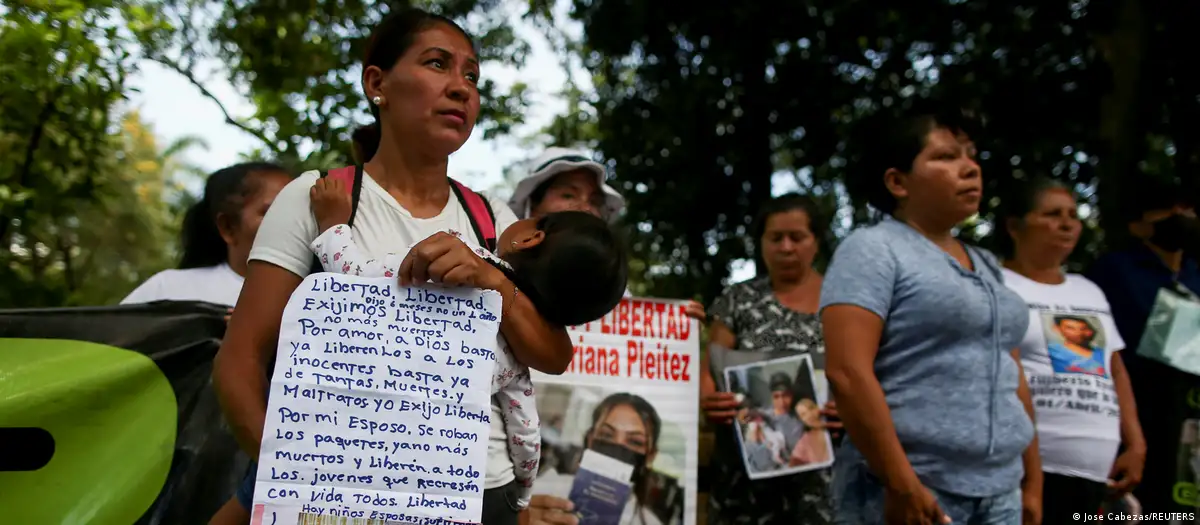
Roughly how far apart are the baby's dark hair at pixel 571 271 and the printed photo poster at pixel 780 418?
218cm

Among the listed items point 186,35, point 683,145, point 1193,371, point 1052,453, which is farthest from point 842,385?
point 683,145

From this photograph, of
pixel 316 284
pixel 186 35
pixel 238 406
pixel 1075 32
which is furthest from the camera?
pixel 1075 32

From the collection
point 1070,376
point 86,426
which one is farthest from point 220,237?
point 1070,376

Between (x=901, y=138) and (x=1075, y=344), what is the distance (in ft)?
5.26

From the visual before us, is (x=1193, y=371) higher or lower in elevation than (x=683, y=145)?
lower

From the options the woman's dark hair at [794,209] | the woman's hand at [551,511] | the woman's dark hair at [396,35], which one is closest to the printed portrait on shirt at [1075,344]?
the woman's dark hair at [794,209]

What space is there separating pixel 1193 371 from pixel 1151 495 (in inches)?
23.5

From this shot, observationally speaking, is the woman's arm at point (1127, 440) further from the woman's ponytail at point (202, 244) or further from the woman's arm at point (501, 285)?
the woman's ponytail at point (202, 244)

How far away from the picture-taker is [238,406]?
5.61 feet

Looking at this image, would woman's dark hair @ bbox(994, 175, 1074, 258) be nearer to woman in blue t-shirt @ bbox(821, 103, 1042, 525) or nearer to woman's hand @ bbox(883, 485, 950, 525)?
woman in blue t-shirt @ bbox(821, 103, 1042, 525)

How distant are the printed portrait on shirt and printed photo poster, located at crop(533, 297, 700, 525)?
148 cm

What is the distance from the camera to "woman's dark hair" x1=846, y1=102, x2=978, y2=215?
2.82m

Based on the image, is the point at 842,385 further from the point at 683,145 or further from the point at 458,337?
the point at 683,145

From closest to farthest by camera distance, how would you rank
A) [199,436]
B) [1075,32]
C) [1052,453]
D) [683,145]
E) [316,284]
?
1. [316,284]
2. [199,436]
3. [1052,453]
4. [1075,32]
5. [683,145]
